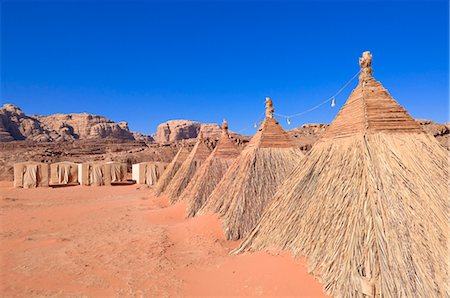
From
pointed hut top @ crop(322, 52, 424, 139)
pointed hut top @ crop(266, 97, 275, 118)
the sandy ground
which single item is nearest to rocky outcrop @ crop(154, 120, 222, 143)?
the sandy ground

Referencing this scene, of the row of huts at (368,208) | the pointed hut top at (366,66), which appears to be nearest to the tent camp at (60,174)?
the row of huts at (368,208)

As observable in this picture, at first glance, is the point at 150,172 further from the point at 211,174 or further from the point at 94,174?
the point at 211,174

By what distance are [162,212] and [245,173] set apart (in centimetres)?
524

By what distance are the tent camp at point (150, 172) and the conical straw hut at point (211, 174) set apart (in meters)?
13.0

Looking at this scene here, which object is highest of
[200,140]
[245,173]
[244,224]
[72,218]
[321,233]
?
[200,140]

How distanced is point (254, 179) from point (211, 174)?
333cm

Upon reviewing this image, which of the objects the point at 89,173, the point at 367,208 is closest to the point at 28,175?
the point at 89,173

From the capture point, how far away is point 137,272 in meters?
Result: 6.28

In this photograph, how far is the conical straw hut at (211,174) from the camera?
10.7 meters

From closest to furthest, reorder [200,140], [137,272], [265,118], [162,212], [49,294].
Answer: [49,294], [137,272], [265,118], [162,212], [200,140]

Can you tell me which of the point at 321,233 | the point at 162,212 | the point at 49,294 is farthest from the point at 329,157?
the point at 162,212

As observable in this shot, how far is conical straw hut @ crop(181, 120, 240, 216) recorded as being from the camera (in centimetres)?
1067

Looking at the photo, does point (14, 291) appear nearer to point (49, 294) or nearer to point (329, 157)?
point (49, 294)

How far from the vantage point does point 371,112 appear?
213 inches
